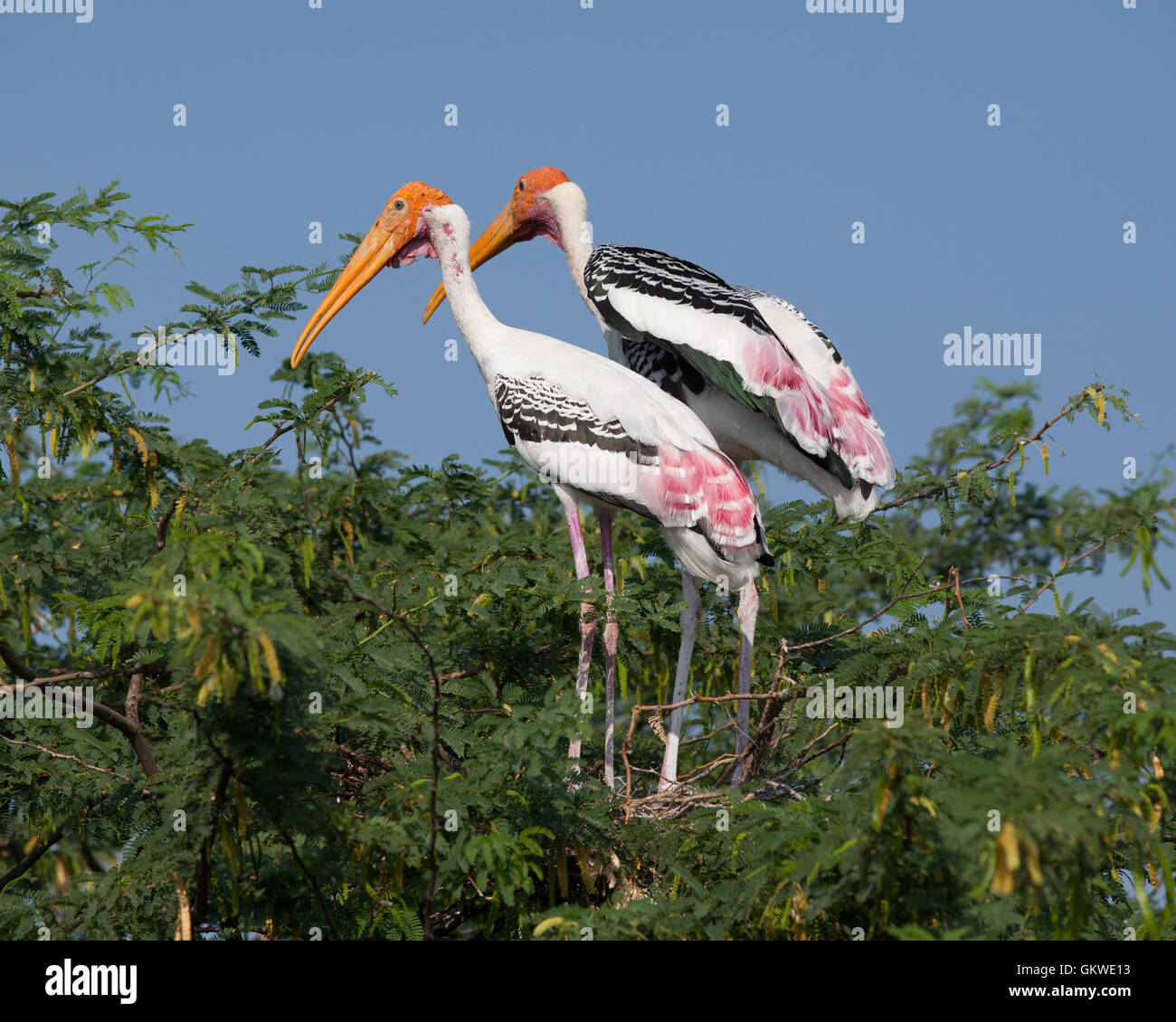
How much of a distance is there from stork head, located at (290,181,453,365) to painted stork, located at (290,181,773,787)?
943 mm

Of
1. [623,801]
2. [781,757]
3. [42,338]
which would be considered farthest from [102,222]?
[781,757]

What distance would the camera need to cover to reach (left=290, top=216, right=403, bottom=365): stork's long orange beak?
22.6 feet

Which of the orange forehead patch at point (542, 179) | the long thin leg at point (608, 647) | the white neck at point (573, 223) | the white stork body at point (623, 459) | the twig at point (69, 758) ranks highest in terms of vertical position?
the orange forehead patch at point (542, 179)

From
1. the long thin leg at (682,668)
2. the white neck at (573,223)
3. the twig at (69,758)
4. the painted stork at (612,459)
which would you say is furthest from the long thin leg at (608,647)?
the twig at (69,758)

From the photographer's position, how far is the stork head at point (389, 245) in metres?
6.86

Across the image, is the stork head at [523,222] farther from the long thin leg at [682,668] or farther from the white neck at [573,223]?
the long thin leg at [682,668]

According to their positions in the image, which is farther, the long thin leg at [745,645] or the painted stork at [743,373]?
the long thin leg at [745,645]

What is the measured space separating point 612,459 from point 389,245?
6.53 feet

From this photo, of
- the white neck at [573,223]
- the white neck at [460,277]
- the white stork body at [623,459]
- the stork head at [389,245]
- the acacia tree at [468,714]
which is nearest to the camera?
the acacia tree at [468,714]

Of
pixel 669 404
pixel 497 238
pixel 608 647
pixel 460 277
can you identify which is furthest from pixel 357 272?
pixel 608 647

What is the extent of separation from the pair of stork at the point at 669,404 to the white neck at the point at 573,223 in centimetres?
49

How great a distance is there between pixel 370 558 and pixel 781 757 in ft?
7.53

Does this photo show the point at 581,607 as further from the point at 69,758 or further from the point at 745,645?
the point at 69,758
